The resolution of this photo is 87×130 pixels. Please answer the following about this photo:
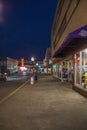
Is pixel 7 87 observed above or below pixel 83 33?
below

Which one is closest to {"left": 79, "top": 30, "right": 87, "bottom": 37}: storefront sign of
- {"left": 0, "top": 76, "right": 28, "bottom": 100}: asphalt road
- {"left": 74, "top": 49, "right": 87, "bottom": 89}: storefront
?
{"left": 74, "top": 49, "right": 87, "bottom": 89}: storefront

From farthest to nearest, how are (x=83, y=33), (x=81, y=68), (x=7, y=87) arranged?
1. (x=7, y=87)
2. (x=81, y=68)
3. (x=83, y=33)

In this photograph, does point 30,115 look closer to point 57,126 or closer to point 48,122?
point 48,122

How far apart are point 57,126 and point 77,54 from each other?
12.1 m

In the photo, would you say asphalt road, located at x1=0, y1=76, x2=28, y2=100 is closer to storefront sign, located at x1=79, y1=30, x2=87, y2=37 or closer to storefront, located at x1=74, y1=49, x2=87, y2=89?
storefront, located at x1=74, y1=49, x2=87, y2=89

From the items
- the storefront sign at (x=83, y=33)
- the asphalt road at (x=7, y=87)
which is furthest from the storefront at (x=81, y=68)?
the asphalt road at (x=7, y=87)

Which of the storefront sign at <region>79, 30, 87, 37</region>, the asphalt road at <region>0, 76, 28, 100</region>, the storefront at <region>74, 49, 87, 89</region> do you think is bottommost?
the asphalt road at <region>0, 76, 28, 100</region>

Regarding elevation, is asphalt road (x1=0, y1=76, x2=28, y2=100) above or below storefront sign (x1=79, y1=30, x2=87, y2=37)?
below

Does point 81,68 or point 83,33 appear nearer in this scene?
point 83,33

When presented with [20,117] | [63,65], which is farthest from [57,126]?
[63,65]

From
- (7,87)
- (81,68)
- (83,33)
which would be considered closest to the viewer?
(83,33)

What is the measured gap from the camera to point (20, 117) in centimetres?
905

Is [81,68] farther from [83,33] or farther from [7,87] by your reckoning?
[7,87]

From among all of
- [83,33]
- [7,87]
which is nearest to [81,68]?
[83,33]
